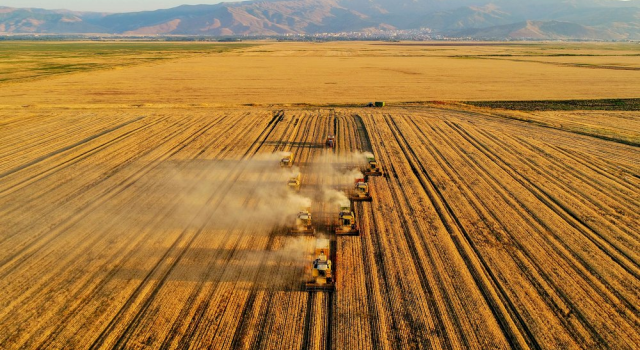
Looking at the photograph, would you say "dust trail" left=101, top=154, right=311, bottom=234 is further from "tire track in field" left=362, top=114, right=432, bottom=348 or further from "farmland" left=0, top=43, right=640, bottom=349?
"tire track in field" left=362, top=114, right=432, bottom=348

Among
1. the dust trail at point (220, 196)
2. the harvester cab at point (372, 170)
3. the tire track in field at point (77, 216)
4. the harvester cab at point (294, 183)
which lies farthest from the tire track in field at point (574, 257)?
the tire track in field at point (77, 216)

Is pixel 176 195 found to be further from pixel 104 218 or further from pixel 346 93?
pixel 346 93

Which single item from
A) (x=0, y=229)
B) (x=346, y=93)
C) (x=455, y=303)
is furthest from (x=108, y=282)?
(x=346, y=93)

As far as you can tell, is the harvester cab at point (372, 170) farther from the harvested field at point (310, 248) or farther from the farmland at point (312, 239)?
the farmland at point (312, 239)

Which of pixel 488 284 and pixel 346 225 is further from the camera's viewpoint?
pixel 346 225

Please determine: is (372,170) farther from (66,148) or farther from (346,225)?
(66,148)

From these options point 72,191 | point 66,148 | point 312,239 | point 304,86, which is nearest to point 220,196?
point 312,239
